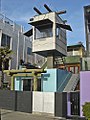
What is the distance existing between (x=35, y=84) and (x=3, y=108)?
132 inches

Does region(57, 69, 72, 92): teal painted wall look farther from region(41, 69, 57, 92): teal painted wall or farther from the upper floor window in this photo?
the upper floor window

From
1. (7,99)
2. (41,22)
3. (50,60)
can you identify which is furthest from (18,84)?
(41,22)

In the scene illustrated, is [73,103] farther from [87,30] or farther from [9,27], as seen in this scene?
[9,27]

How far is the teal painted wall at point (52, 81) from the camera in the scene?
2166 centimetres

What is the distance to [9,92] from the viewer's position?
19062 millimetres

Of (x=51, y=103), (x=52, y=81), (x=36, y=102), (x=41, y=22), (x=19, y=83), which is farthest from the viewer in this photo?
(x=41, y=22)

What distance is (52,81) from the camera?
21.8 m

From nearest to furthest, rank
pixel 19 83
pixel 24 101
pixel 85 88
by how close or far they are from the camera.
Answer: pixel 85 88 < pixel 24 101 < pixel 19 83

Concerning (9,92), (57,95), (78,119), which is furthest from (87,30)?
(9,92)

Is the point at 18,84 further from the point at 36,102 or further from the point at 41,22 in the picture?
the point at 41,22

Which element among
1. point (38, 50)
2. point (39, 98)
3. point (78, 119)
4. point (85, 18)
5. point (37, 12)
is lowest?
point (78, 119)

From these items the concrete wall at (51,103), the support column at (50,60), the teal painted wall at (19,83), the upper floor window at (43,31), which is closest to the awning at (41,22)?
the upper floor window at (43,31)

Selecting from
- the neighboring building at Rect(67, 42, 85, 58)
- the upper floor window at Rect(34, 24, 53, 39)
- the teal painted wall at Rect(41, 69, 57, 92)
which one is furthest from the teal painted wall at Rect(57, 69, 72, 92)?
the neighboring building at Rect(67, 42, 85, 58)

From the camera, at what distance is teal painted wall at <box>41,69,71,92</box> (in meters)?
21.7
